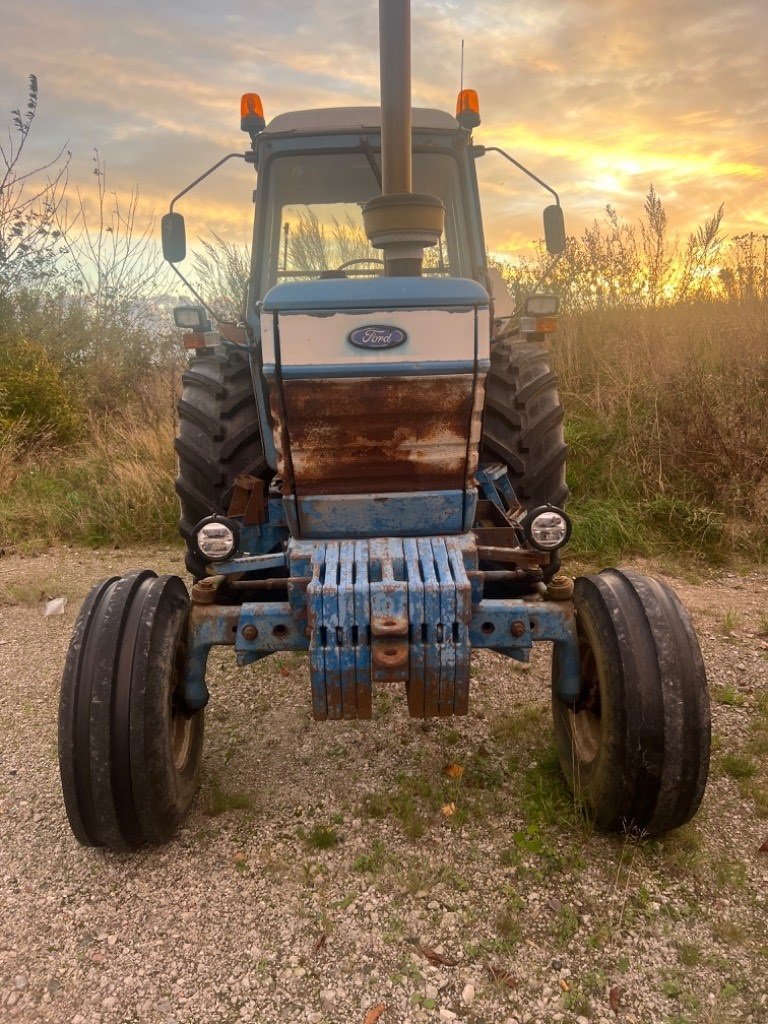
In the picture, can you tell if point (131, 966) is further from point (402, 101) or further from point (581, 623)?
point (402, 101)

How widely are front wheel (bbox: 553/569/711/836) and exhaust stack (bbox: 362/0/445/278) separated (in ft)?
4.33

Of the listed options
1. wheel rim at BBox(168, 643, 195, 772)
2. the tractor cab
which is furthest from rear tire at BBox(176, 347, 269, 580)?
wheel rim at BBox(168, 643, 195, 772)

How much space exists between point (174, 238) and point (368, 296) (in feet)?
7.32

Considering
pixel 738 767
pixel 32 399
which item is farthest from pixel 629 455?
pixel 32 399

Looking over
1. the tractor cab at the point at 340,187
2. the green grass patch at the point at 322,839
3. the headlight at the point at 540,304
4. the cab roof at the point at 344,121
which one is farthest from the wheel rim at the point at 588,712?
the cab roof at the point at 344,121

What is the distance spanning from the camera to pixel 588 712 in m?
2.50

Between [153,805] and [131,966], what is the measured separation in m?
0.42

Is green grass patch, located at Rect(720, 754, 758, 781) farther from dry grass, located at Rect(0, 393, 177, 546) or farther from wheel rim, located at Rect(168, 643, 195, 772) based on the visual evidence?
dry grass, located at Rect(0, 393, 177, 546)

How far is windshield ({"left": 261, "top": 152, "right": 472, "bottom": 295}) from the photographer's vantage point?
3629mm

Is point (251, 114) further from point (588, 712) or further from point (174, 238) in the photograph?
point (588, 712)

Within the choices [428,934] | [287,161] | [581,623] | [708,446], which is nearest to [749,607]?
[708,446]

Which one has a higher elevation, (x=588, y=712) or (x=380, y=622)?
(x=380, y=622)

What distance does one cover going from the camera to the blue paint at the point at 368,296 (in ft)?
7.24

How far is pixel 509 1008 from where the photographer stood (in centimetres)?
182
